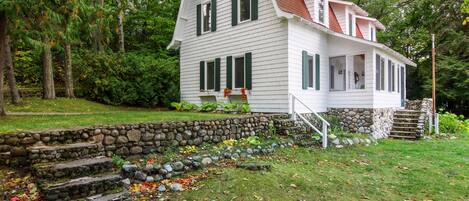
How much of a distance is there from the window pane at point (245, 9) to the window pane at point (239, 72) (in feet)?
5.43

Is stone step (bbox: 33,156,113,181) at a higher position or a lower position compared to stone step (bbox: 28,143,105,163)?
lower

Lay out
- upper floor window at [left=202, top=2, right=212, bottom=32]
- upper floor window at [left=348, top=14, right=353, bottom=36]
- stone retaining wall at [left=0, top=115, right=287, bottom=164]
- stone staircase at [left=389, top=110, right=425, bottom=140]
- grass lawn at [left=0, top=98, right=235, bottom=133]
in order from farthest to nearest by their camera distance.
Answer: upper floor window at [left=348, top=14, right=353, bottom=36], upper floor window at [left=202, top=2, right=212, bottom=32], stone staircase at [left=389, top=110, right=425, bottom=140], grass lawn at [left=0, top=98, right=235, bottom=133], stone retaining wall at [left=0, top=115, right=287, bottom=164]

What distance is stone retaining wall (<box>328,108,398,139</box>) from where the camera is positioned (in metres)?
12.9

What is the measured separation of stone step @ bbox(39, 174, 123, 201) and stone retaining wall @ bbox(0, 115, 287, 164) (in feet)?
4.22

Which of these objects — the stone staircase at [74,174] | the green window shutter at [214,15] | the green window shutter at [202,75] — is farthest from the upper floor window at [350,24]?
the stone staircase at [74,174]

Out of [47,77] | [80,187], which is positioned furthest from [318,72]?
[47,77]

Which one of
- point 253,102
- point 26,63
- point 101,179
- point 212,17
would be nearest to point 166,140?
point 101,179

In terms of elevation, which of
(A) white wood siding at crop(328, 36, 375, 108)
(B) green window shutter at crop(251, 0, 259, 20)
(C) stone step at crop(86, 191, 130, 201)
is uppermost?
(B) green window shutter at crop(251, 0, 259, 20)

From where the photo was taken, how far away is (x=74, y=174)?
539cm

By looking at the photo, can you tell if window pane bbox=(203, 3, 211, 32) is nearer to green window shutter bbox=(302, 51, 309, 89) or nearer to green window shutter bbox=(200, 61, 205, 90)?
green window shutter bbox=(200, 61, 205, 90)

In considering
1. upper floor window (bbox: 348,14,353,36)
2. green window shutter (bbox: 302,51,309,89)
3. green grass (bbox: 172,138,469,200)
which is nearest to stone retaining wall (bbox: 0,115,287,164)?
green grass (bbox: 172,138,469,200)

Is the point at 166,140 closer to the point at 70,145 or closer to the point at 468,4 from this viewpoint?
the point at 70,145

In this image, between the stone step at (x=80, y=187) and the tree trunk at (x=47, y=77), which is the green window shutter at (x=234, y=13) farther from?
the stone step at (x=80, y=187)

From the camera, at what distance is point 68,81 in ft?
50.1
